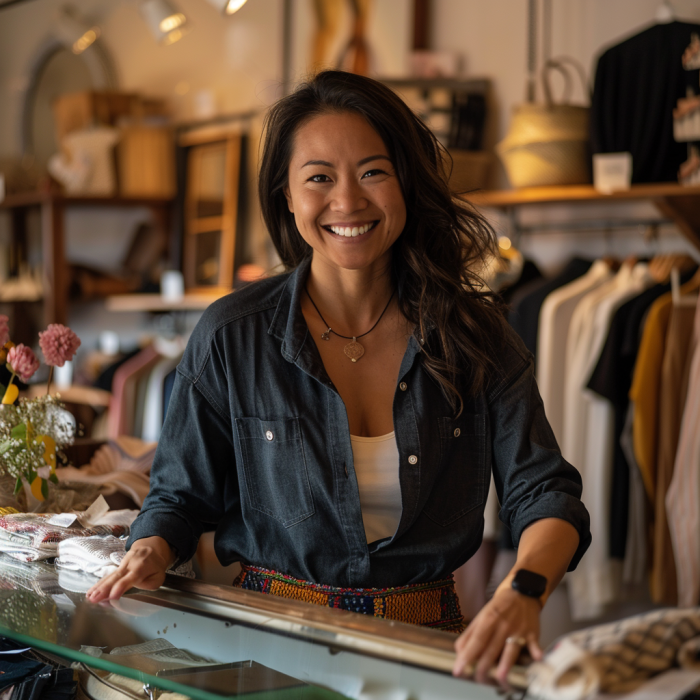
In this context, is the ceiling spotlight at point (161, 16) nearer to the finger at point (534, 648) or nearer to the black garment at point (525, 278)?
the black garment at point (525, 278)

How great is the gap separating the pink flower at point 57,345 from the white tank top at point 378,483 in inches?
24.5

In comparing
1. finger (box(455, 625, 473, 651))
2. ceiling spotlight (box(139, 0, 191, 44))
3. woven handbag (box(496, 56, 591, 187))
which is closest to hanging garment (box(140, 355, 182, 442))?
ceiling spotlight (box(139, 0, 191, 44))

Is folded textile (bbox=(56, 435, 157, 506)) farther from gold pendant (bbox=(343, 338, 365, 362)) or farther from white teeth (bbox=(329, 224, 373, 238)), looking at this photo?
white teeth (bbox=(329, 224, 373, 238))

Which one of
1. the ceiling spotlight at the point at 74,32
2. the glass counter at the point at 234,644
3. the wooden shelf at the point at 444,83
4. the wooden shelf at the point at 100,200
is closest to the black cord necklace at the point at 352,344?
the glass counter at the point at 234,644

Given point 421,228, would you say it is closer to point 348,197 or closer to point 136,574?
point 348,197

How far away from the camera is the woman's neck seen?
65.7 inches

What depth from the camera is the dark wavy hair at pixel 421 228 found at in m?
1.55

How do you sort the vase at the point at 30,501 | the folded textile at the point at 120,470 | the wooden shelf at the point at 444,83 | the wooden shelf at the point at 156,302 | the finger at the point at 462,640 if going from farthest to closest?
the wooden shelf at the point at 156,302 → the wooden shelf at the point at 444,83 → the folded textile at the point at 120,470 → the vase at the point at 30,501 → the finger at the point at 462,640

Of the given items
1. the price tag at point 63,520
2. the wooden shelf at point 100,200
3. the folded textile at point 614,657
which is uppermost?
the wooden shelf at point 100,200

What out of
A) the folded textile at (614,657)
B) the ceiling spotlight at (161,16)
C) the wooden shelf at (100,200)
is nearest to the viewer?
the folded textile at (614,657)

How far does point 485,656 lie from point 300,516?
23.5 inches

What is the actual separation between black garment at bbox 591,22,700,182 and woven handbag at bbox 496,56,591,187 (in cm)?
6

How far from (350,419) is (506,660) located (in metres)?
0.68

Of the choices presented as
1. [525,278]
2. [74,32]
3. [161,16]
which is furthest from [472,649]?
[74,32]
